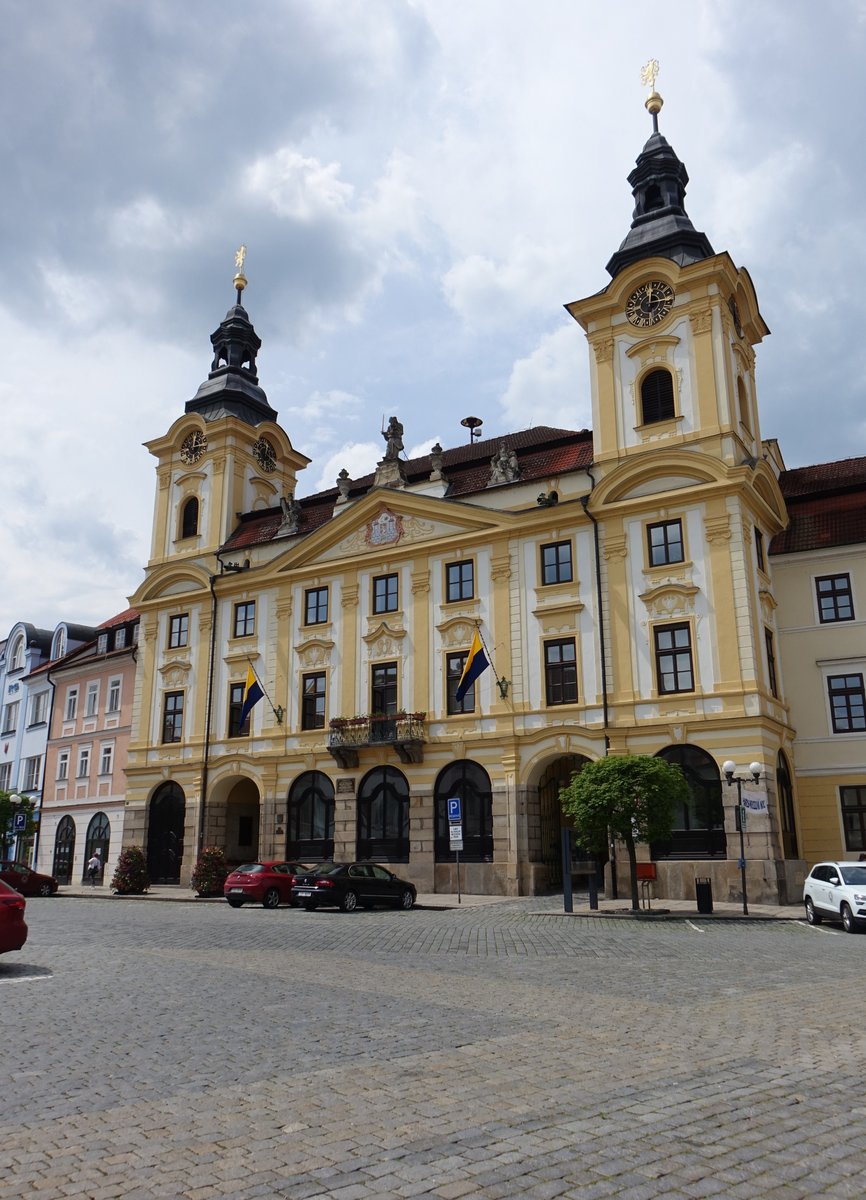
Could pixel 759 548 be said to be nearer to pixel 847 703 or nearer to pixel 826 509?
pixel 826 509

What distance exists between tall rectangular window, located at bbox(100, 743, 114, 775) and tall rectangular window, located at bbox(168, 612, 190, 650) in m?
7.66

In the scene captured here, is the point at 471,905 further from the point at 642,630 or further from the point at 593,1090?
the point at 593,1090

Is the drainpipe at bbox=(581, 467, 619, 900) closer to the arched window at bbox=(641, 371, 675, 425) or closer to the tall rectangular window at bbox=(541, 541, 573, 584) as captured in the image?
the tall rectangular window at bbox=(541, 541, 573, 584)

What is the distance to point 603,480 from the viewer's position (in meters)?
34.8

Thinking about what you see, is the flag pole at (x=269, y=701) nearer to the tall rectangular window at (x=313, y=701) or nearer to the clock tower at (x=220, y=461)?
the tall rectangular window at (x=313, y=701)

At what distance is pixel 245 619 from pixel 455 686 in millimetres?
11426

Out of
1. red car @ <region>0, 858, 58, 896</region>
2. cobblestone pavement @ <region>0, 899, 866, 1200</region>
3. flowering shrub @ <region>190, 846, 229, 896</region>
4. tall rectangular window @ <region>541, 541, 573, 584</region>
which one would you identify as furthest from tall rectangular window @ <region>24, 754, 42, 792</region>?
cobblestone pavement @ <region>0, 899, 866, 1200</region>

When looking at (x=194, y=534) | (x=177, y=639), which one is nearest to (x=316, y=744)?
(x=177, y=639)

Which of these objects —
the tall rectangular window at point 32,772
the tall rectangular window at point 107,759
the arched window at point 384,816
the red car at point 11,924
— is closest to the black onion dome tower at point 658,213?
the arched window at point 384,816

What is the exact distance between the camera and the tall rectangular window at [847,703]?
33000 mm

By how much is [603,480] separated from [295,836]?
1816cm

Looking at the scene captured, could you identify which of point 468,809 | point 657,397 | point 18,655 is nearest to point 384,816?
point 468,809

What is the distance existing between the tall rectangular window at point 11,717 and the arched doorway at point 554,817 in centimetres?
3599

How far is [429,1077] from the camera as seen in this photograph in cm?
775
